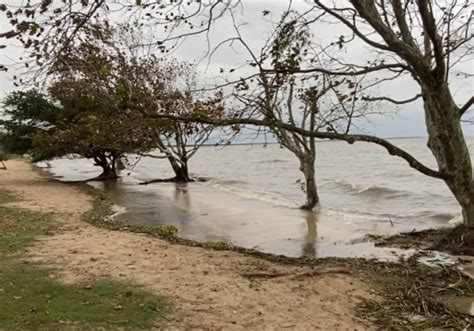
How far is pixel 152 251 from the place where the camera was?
9023 millimetres

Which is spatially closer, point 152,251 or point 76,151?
point 152,251

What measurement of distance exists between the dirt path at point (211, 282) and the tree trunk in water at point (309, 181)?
309 inches

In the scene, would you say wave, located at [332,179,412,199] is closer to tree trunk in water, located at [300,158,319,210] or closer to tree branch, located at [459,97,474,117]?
tree trunk in water, located at [300,158,319,210]

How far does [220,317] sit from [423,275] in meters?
3.70

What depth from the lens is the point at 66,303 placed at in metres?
5.69

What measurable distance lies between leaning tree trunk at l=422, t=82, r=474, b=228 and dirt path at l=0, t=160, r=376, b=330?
2.73 meters

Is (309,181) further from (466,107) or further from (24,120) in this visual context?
(24,120)

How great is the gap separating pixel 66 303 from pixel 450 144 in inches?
250

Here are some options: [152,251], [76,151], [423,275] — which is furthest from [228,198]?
[423,275]

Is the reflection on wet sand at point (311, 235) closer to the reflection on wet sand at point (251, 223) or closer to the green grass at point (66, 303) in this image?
the reflection on wet sand at point (251, 223)

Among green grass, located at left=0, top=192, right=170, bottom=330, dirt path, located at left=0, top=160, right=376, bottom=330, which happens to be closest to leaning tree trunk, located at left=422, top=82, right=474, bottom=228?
dirt path, located at left=0, top=160, right=376, bottom=330

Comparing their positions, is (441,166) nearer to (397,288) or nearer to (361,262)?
(361,262)

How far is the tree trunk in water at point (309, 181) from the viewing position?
17047mm

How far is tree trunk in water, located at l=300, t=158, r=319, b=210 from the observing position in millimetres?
17047
